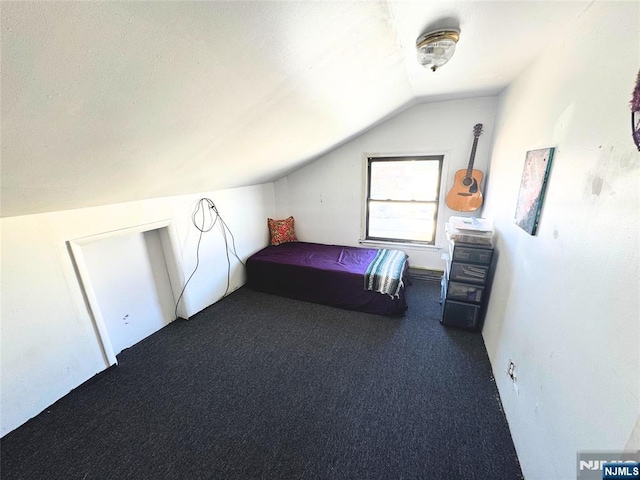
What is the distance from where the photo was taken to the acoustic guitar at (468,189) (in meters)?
2.80

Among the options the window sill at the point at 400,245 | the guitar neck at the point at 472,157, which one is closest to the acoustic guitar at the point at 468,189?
the guitar neck at the point at 472,157

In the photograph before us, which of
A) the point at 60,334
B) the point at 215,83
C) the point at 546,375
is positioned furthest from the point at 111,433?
the point at 546,375

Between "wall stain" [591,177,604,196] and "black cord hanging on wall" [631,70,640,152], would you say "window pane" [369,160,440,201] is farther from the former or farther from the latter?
"black cord hanging on wall" [631,70,640,152]

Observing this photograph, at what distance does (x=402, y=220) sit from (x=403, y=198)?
0.31 m

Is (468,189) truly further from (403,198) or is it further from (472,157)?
(403,198)

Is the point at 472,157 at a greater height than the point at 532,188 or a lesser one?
greater

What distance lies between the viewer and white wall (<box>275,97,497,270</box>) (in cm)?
280

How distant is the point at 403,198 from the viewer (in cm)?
328

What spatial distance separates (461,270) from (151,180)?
2608mm

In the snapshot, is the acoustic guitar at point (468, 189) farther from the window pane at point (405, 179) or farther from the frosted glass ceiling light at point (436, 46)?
the frosted glass ceiling light at point (436, 46)

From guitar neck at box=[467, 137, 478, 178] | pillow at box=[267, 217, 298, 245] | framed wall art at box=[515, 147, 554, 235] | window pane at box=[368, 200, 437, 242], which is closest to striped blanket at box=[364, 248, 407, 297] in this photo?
window pane at box=[368, 200, 437, 242]

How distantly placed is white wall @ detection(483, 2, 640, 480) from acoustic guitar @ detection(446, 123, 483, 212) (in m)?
1.27

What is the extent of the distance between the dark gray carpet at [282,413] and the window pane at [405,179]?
1706mm

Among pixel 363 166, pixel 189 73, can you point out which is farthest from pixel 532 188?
pixel 363 166
